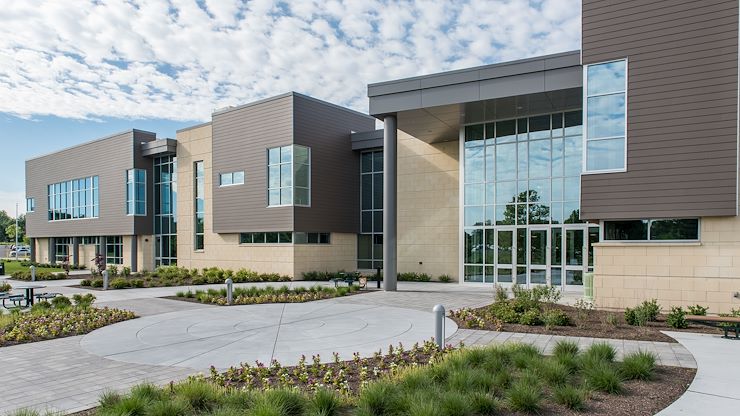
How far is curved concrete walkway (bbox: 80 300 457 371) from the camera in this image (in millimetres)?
9219

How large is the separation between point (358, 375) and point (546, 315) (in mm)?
6153

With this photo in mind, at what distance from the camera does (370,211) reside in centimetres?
2978

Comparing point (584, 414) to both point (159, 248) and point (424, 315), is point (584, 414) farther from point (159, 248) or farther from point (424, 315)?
point (159, 248)

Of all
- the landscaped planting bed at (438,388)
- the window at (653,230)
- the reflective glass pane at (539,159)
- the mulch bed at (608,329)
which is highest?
the reflective glass pane at (539,159)

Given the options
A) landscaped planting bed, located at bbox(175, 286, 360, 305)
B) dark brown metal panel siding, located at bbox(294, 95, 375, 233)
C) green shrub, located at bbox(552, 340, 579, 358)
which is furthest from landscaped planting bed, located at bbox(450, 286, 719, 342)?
dark brown metal panel siding, located at bbox(294, 95, 375, 233)

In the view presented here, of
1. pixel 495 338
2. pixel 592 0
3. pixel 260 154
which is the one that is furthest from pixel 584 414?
pixel 260 154

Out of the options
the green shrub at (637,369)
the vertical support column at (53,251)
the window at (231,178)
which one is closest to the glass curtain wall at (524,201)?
the green shrub at (637,369)

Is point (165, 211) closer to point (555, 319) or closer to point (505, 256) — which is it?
point (505, 256)

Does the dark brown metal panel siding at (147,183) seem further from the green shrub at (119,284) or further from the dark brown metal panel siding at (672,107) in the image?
the dark brown metal panel siding at (672,107)

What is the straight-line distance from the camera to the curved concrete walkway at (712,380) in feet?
19.6

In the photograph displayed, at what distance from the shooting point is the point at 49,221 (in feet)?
148

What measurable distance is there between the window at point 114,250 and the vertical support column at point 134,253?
2218 millimetres

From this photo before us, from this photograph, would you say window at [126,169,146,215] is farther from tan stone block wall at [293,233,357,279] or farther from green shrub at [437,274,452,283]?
green shrub at [437,274,452,283]

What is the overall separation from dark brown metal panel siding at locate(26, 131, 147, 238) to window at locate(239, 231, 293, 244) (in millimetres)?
11863
